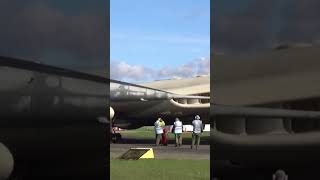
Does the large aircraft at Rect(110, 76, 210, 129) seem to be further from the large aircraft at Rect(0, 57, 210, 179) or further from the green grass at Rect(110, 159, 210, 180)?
the large aircraft at Rect(0, 57, 210, 179)

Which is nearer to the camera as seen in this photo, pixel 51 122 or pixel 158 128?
pixel 51 122

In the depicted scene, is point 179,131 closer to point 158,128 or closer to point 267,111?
point 158,128

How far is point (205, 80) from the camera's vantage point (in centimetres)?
2030

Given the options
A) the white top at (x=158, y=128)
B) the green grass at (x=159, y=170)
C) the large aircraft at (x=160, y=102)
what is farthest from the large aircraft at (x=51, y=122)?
the white top at (x=158, y=128)

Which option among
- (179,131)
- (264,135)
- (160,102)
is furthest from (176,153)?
(264,135)

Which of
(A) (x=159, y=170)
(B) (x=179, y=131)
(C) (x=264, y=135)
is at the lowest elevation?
(A) (x=159, y=170)

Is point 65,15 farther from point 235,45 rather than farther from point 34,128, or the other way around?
point 235,45

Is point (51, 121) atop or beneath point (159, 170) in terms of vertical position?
atop

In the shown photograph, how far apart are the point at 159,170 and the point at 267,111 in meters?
3.83

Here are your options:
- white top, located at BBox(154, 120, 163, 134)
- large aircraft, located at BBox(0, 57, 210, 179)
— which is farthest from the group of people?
large aircraft, located at BBox(0, 57, 210, 179)

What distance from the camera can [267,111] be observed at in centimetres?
400

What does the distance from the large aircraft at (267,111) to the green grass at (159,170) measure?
2.84 metres

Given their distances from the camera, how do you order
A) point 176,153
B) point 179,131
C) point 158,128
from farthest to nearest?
1. point 158,128
2. point 179,131
3. point 176,153

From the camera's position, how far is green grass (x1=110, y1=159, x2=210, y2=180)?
6895mm
